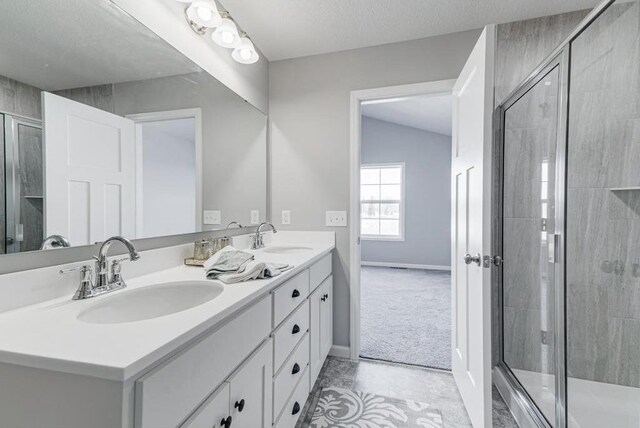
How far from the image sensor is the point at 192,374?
0.65 m

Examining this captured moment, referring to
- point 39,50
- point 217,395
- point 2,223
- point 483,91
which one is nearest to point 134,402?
point 217,395

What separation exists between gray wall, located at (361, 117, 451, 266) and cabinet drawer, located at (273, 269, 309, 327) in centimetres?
410

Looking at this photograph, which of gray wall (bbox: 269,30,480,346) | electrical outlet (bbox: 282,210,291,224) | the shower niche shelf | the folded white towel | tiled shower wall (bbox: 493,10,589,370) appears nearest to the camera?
the folded white towel

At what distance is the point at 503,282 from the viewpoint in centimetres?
186

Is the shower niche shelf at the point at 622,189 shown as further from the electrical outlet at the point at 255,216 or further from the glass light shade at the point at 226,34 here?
the glass light shade at the point at 226,34

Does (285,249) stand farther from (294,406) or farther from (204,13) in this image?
(204,13)

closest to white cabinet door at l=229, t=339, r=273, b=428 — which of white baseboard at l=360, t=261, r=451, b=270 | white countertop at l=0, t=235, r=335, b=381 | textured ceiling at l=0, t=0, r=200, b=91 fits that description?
white countertop at l=0, t=235, r=335, b=381

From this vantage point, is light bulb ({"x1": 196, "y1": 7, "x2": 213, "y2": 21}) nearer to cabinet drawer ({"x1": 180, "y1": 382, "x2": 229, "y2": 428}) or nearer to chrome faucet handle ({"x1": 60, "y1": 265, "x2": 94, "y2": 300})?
chrome faucet handle ({"x1": 60, "y1": 265, "x2": 94, "y2": 300})

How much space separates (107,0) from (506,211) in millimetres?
2323

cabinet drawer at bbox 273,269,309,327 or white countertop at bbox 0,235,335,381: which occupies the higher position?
white countertop at bbox 0,235,335,381

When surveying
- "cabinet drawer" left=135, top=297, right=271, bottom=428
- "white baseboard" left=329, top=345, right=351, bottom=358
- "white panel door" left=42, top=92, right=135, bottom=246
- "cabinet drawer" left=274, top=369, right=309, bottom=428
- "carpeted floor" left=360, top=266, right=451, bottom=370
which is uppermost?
"white panel door" left=42, top=92, right=135, bottom=246

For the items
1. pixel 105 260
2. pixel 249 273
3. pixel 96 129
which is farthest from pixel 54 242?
pixel 249 273

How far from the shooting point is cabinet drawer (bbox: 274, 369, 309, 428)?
1.19 metres

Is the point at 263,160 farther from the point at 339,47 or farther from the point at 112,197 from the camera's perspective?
the point at 112,197
